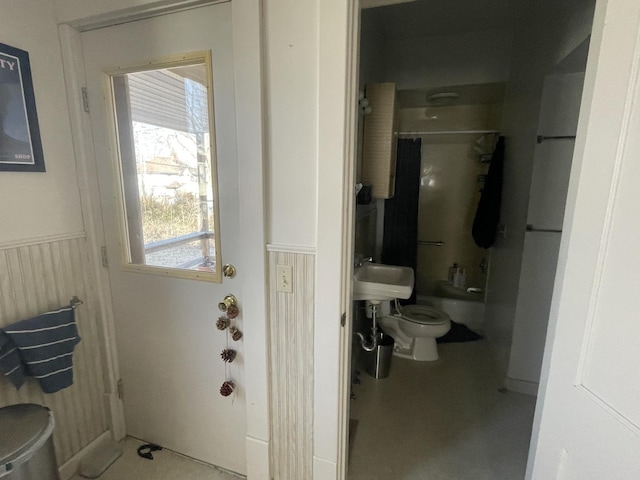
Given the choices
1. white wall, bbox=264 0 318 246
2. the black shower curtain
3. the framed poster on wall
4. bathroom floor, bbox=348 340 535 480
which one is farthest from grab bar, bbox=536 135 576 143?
the framed poster on wall

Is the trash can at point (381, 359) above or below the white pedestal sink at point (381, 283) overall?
below

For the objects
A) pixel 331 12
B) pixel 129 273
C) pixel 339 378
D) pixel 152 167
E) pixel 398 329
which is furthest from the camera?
pixel 398 329

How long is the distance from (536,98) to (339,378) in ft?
6.87

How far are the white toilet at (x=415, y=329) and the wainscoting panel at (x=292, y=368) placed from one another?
1.25 m

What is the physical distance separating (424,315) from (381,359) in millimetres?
604

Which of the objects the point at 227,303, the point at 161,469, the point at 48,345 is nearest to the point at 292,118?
the point at 227,303

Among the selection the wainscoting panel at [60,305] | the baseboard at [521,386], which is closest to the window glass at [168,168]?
the wainscoting panel at [60,305]

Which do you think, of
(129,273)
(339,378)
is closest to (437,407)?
(339,378)

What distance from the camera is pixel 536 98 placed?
6.47 ft

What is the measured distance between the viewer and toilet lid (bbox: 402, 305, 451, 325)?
2443mm

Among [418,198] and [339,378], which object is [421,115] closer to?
[418,198]

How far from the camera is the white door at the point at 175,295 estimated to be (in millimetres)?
1194

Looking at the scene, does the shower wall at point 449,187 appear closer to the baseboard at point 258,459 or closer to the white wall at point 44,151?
the baseboard at point 258,459

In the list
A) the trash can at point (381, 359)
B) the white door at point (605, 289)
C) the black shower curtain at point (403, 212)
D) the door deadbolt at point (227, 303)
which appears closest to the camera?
the white door at point (605, 289)
